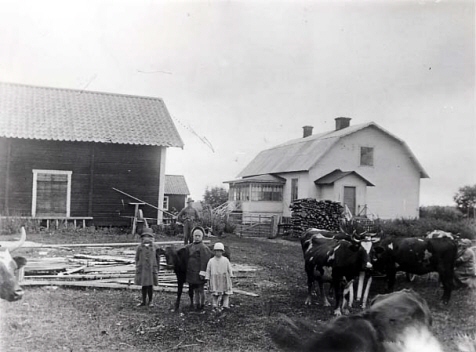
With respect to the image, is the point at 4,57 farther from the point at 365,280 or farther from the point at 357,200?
the point at 357,200

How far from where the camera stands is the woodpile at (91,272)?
8.32 meters

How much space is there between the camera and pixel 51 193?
643 inches

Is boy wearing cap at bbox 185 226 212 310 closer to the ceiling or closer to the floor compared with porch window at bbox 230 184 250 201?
closer to the floor

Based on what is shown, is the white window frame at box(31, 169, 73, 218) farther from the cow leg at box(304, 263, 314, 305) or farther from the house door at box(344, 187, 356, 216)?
the house door at box(344, 187, 356, 216)

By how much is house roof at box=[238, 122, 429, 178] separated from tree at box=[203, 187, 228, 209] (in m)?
2.52

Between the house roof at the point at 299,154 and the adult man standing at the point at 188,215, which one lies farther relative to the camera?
the house roof at the point at 299,154

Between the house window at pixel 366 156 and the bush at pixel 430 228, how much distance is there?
5.25m

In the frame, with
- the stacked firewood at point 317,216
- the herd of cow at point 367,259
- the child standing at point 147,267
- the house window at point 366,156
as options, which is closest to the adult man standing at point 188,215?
the herd of cow at point 367,259

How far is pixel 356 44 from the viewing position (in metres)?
8.17

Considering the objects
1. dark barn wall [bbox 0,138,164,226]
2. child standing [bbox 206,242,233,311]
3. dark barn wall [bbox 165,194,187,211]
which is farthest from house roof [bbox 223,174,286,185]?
child standing [bbox 206,242,233,311]

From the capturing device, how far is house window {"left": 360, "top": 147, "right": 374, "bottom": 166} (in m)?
25.6

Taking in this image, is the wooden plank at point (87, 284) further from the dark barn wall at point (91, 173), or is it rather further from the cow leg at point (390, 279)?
the dark barn wall at point (91, 173)

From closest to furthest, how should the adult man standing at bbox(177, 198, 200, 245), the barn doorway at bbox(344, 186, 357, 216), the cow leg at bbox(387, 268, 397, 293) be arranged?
the cow leg at bbox(387, 268, 397, 293) < the adult man standing at bbox(177, 198, 200, 245) < the barn doorway at bbox(344, 186, 357, 216)

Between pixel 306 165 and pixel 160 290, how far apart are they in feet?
59.1
